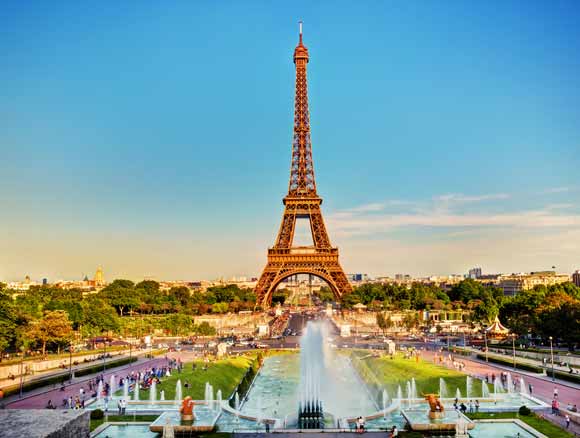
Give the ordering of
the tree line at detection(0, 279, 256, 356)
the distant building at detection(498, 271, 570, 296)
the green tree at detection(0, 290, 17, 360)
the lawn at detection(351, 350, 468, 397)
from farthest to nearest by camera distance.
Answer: the distant building at detection(498, 271, 570, 296) → the tree line at detection(0, 279, 256, 356) → the green tree at detection(0, 290, 17, 360) → the lawn at detection(351, 350, 468, 397)

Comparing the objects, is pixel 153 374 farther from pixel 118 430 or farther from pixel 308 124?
pixel 308 124


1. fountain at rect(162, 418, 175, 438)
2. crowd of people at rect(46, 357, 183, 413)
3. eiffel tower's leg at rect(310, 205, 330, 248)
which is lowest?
crowd of people at rect(46, 357, 183, 413)

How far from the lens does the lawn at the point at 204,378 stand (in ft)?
111

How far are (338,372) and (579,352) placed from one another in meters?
21.1

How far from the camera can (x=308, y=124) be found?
88.0 metres

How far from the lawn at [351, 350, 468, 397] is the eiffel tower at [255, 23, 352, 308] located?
35203 millimetres

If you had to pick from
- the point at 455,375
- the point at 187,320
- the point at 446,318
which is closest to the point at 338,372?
the point at 455,375

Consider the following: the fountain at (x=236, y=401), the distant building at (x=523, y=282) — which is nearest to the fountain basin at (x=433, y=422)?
the fountain at (x=236, y=401)

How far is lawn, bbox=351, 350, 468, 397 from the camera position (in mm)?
34344

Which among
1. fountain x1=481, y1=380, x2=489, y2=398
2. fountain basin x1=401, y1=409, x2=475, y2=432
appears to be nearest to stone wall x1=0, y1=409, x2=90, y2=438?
fountain basin x1=401, y1=409, x2=475, y2=432

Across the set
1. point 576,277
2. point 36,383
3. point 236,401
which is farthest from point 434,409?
point 576,277

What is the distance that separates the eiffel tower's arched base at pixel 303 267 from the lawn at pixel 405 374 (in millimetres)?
34945

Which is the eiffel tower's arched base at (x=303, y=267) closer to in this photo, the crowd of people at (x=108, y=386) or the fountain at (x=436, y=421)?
the crowd of people at (x=108, y=386)

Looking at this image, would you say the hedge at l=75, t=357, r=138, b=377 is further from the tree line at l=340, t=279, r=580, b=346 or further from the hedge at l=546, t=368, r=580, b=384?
the tree line at l=340, t=279, r=580, b=346
